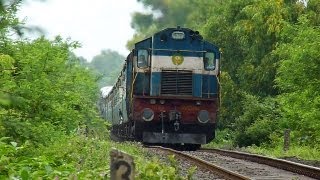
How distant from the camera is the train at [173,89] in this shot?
55.5ft

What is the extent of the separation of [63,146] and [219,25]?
72.5ft

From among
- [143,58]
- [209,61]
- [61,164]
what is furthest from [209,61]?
[61,164]

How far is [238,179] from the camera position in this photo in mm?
8875

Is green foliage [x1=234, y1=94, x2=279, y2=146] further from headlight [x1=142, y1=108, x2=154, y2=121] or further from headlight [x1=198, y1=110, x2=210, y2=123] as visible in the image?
headlight [x1=142, y1=108, x2=154, y2=121]

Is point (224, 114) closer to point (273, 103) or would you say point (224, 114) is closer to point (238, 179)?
point (273, 103)

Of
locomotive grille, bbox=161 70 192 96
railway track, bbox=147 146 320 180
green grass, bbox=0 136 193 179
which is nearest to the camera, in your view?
green grass, bbox=0 136 193 179

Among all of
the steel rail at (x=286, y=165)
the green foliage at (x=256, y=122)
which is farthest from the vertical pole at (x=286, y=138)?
the green foliage at (x=256, y=122)

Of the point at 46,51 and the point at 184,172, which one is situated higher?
the point at 46,51

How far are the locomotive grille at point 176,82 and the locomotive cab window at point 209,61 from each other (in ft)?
2.08

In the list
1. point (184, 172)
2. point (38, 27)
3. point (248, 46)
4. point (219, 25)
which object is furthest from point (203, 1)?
point (38, 27)

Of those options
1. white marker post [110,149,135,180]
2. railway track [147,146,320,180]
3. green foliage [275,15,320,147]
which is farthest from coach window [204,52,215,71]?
white marker post [110,149,135,180]

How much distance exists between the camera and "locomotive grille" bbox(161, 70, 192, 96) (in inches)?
672

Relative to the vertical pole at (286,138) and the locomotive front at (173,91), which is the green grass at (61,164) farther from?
the vertical pole at (286,138)

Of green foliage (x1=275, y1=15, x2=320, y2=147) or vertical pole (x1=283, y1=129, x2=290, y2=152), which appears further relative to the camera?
green foliage (x1=275, y1=15, x2=320, y2=147)
